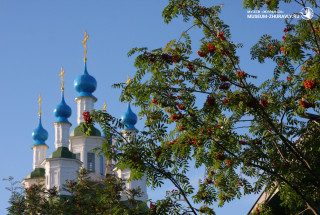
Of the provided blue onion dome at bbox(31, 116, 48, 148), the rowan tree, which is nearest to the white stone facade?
blue onion dome at bbox(31, 116, 48, 148)

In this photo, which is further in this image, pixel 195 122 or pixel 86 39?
pixel 86 39

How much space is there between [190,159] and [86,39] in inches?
1147

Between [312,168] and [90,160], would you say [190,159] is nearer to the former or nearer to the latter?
[312,168]

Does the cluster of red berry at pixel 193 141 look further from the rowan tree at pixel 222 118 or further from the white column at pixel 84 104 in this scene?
the white column at pixel 84 104

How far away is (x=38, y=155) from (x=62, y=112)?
5630 mm

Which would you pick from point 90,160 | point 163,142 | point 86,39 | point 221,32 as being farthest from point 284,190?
point 86,39

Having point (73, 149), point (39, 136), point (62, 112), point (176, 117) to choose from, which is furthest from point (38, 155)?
point (176, 117)

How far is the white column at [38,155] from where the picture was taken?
3684 cm

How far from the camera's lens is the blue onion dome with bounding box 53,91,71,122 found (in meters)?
32.4

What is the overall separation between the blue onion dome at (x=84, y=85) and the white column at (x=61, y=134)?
2732 mm

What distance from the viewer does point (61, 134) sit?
3166cm

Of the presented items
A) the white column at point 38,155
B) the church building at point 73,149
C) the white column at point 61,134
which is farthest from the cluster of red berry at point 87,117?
the white column at point 38,155

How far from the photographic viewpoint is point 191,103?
8.18m

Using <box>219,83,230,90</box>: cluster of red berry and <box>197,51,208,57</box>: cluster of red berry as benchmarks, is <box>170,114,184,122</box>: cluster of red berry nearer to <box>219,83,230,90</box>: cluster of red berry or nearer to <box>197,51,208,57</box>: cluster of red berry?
<box>219,83,230,90</box>: cluster of red berry
